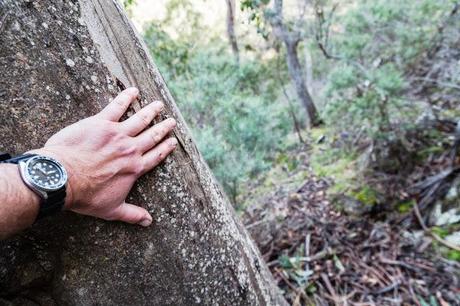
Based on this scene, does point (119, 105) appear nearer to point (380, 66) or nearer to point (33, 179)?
point (33, 179)

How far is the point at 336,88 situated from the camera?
6062mm

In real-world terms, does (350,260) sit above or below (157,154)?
below

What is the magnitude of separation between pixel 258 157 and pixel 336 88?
1.84 meters

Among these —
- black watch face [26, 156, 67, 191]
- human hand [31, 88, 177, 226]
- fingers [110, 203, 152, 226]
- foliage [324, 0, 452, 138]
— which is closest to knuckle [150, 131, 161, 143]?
human hand [31, 88, 177, 226]

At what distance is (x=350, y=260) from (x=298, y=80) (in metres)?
9.17

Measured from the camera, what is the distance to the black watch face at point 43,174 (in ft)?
3.57

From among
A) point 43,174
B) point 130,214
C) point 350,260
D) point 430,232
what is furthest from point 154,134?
point 430,232

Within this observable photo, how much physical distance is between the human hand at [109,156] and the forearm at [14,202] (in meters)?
0.10

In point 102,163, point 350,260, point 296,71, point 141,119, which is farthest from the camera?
point 296,71

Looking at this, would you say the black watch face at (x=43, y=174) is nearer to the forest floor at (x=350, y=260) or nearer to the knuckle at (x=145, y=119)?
the knuckle at (x=145, y=119)

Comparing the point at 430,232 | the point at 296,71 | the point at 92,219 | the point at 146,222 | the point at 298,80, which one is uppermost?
the point at 92,219

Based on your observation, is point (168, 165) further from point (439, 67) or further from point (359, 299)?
point (439, 67)

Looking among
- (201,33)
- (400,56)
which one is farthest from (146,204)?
(201,33)

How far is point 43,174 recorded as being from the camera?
110 cm
